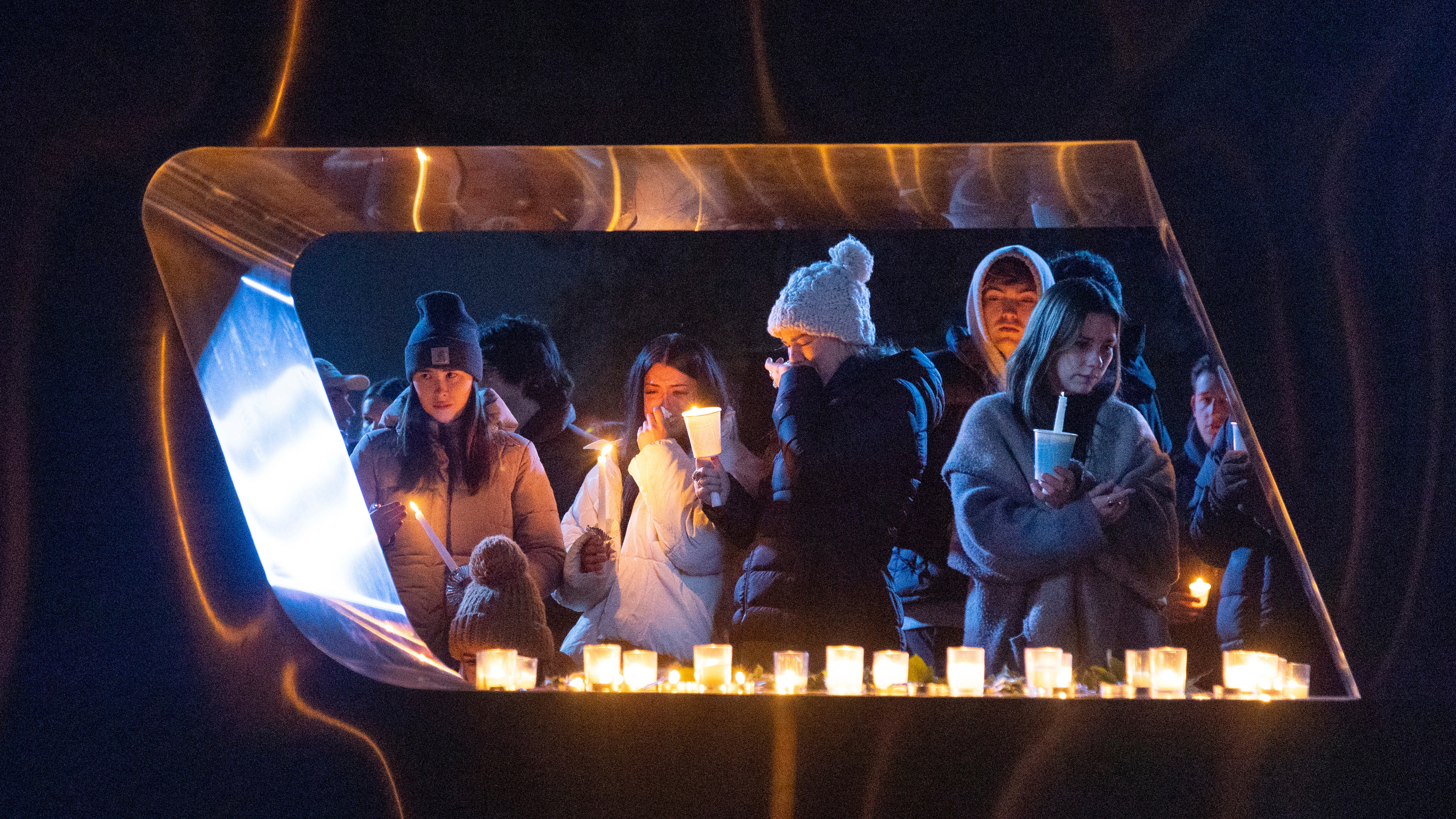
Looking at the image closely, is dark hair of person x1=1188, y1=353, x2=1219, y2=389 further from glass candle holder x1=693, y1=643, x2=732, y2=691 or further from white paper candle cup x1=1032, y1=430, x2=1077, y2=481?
glass candle holder x1=693, y1=643, x2=732, y2=691

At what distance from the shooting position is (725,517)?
10.1 ft

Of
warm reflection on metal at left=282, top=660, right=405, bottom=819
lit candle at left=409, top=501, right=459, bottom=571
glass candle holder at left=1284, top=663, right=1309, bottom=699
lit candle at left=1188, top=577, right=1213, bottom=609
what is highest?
lit candle at left=409, top=501, right=459, bottom=571

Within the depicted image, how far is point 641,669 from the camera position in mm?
2361

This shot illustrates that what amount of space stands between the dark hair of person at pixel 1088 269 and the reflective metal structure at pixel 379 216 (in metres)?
0.37

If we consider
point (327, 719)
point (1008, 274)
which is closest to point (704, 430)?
point (1008, 274)

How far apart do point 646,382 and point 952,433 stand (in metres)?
1.01

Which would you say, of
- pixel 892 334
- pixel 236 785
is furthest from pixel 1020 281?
pixel 236 785

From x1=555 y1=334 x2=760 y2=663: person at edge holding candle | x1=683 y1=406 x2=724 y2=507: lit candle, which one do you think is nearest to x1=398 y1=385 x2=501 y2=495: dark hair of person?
x1=555 y1=334 x2=760 y2=663: person at edge holding candle

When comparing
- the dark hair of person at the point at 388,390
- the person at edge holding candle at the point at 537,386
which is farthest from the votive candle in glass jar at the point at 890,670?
the dark hair of person at the point at 388,390

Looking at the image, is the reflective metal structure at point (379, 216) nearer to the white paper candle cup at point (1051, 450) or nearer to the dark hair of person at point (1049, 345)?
the dark hair of person at point (1049, 345)

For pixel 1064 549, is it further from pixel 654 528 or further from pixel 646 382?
pixel 646 382

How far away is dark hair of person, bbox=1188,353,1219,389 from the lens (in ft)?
10.7

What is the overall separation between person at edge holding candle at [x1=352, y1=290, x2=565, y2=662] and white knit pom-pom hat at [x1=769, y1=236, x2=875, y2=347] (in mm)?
977

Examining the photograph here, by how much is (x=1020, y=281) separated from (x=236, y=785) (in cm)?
255
